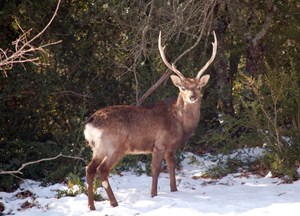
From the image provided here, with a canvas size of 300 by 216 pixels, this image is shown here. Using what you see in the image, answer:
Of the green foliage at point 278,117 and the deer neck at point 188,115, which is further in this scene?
the green foliage at point 278,117

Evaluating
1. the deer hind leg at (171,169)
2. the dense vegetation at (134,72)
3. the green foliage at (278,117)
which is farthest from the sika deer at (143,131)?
the dense vegetation at (134,72)

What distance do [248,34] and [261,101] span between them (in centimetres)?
274

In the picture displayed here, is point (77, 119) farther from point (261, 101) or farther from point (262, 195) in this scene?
point (262, 195)

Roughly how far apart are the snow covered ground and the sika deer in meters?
0.31

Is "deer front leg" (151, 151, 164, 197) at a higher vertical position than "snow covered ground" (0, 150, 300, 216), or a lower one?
higher

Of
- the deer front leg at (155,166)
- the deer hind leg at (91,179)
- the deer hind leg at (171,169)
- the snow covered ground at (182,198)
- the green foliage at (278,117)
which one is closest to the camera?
the snow covered ground at (182,198)

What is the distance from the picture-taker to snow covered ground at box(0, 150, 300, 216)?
704 cm

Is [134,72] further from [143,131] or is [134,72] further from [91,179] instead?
[91,179]

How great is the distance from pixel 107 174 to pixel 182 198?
1.13m

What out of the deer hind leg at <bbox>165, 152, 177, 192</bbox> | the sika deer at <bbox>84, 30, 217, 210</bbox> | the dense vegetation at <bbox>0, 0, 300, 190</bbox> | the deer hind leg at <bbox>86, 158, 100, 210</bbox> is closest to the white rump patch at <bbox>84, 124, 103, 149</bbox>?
the sika deer at <bbox>84, 30, 217, 210</bbox>

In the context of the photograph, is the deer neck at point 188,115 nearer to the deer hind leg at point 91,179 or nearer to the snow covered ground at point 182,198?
the snow covered ground at point 182,198

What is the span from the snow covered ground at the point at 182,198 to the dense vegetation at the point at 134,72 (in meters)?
0.49

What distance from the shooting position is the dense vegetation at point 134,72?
31.0ft

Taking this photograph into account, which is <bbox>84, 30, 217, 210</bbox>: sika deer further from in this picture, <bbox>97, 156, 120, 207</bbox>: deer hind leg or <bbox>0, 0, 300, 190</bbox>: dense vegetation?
<bbox>0, 0, 300, 190</bbox>: dense vegetation
